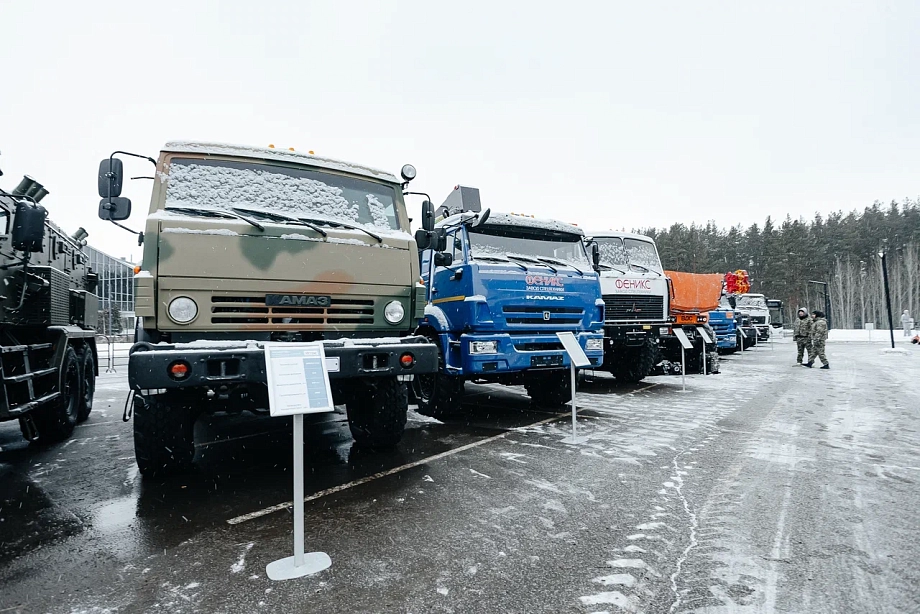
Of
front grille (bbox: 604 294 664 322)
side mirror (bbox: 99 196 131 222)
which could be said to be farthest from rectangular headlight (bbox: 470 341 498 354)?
front grille (bbox: 604 294 664 322)

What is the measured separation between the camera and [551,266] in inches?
282

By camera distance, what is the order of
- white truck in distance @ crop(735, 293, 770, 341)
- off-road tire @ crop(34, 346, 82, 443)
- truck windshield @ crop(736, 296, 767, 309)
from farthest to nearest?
truck windshield @ crop(736, 296, 767, 309), white truck in distance @ crop(735, 293, 770, 341), off-road tire @ crop(34, 346, 82, 443)

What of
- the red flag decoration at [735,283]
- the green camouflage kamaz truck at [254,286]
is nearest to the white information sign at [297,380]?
the green camouflage kamaz truck at [254,286]

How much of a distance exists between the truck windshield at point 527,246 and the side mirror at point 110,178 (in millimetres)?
3860

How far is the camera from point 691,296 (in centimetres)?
1169

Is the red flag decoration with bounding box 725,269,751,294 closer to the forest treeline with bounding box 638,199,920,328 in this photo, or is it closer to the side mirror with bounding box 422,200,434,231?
the side mirror with bounding box 422,200,434,231

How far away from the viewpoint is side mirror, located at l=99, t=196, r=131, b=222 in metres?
4.19

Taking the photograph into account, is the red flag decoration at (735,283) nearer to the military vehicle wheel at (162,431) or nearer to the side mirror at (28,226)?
the military vehicle wheel at (162,431)

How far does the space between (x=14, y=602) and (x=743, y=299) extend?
2973 centimetres

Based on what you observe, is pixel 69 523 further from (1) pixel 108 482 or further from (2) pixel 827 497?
(2) pixel 827 497

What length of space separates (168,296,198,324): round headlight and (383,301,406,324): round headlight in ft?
4.99

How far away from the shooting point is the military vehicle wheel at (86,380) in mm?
6991

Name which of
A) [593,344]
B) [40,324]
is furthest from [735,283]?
[40,324]

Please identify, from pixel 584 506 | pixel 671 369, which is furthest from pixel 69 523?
pixel 671 369
